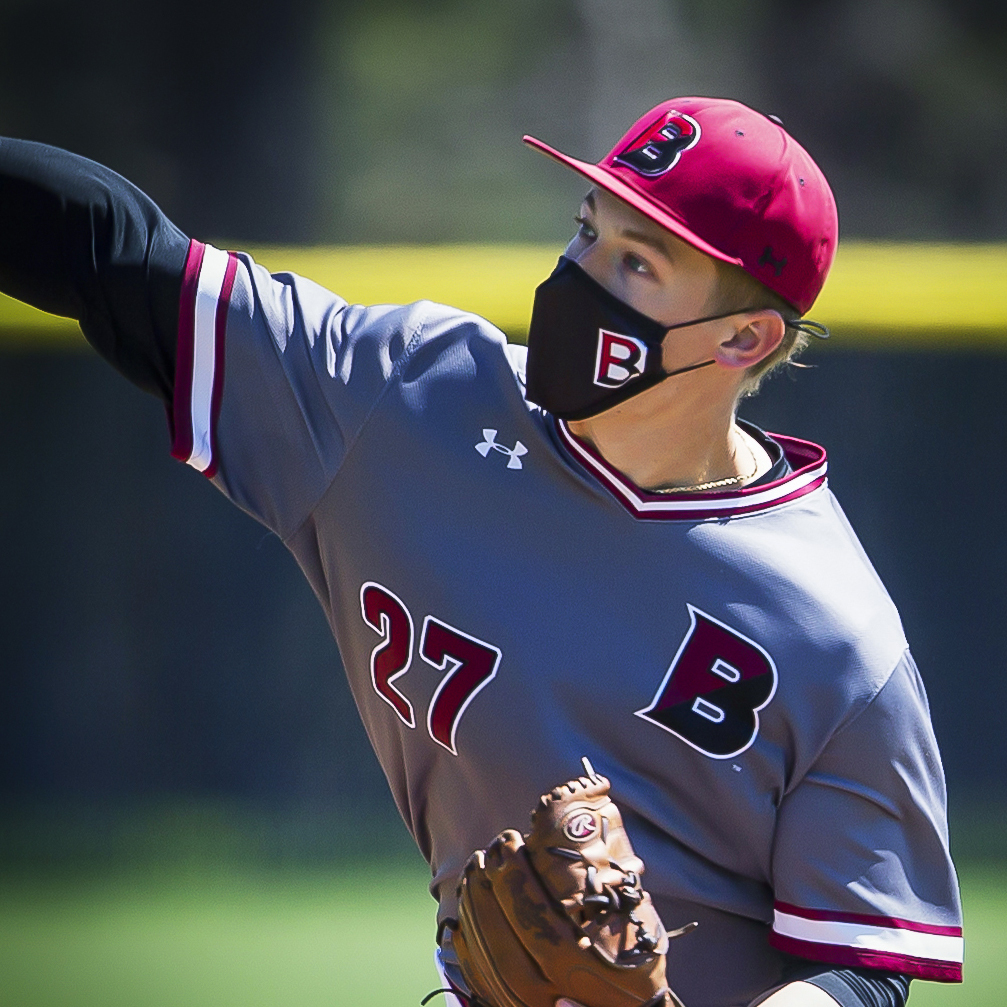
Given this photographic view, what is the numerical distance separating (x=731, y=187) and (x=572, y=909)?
750 mm

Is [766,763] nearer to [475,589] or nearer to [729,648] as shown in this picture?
[729,648]

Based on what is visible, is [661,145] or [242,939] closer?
[661,145]

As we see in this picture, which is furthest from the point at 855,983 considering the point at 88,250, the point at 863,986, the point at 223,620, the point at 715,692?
the point at 223,620

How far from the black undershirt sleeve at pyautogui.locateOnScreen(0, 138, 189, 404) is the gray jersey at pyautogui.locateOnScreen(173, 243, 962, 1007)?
0.04m

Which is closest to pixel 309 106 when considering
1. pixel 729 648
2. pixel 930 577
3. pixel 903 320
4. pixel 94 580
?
pixel 94 580

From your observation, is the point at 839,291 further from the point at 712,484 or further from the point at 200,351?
the point at 200,351

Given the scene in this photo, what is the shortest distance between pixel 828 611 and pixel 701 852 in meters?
0.29

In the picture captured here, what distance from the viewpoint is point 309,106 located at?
3.71m

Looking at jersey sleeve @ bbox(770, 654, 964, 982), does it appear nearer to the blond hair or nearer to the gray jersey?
the gray jersey

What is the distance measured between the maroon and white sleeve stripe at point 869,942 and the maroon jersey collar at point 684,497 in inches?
16.6

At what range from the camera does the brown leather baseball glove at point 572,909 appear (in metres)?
1.16

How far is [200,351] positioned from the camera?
1.34 meters

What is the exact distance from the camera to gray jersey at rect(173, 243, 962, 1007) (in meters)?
1.33

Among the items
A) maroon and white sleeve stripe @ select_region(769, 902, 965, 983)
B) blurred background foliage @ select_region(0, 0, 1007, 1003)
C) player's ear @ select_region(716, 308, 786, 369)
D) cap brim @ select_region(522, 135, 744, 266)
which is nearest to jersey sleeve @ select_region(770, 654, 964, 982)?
maroon and white sleeve stripe @ select_region(769, 902, 965, 983)
